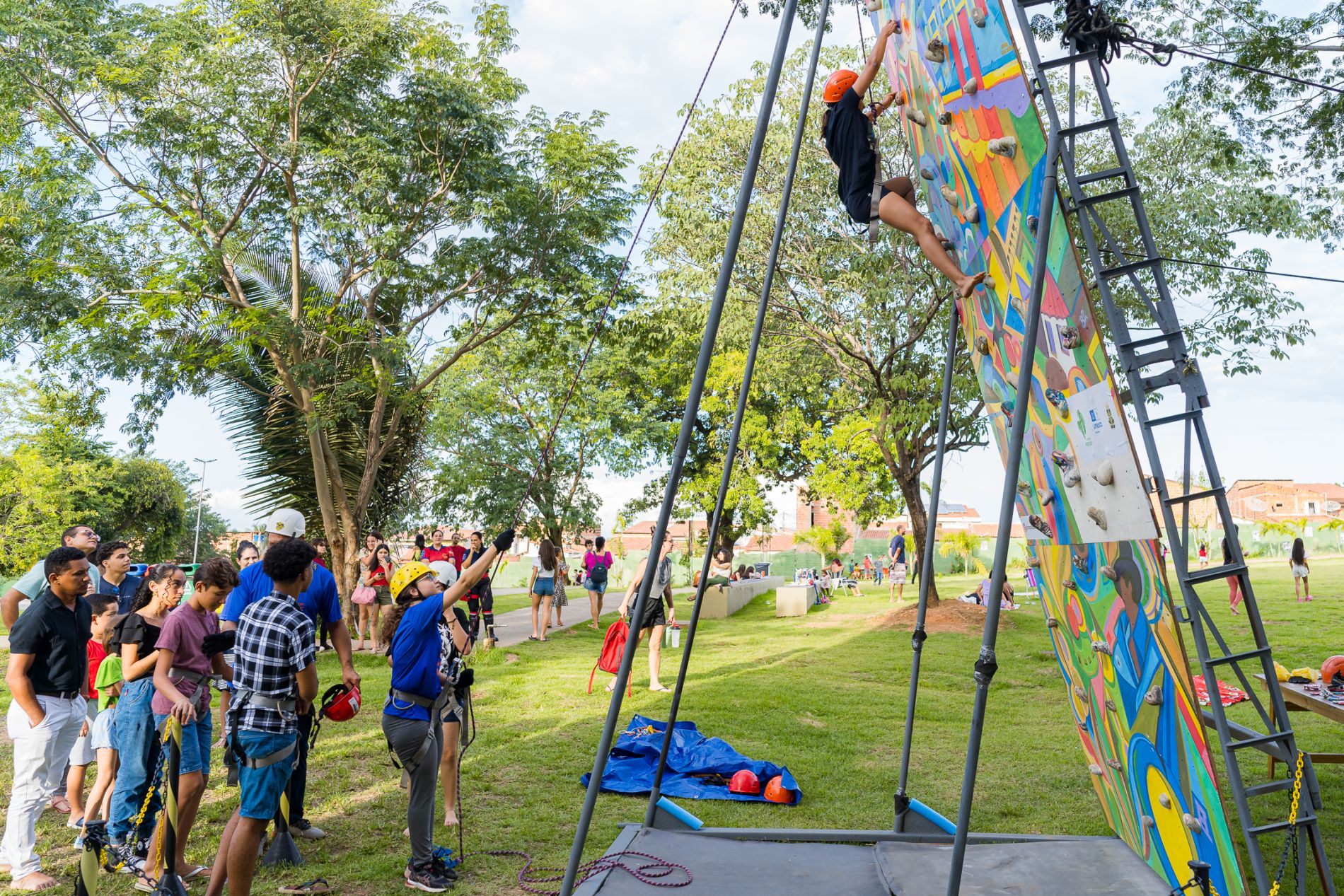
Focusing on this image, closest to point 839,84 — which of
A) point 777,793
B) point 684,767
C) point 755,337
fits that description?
point 755,337

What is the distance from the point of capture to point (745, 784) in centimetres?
706

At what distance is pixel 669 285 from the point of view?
21047 mm

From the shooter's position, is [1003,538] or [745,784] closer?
[1003,538]

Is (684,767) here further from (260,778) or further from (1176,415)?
(1176,415)

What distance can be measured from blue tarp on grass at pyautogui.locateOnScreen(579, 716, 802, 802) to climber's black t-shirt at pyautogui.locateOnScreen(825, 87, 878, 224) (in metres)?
4.47

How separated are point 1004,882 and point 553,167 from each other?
13.2 meters

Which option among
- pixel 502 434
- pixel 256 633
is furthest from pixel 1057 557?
pixel 502 434

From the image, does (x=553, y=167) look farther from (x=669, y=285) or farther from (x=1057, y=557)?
(x=1057, y=557)

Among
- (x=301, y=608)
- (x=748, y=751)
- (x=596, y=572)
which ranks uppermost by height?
(x=301, y=608)

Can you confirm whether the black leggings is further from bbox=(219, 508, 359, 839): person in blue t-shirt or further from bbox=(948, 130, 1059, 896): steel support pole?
bbox=(948, 130, 1059, 896): steel support pole

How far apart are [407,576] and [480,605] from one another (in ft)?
25.4

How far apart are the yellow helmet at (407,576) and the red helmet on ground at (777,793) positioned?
3153mm

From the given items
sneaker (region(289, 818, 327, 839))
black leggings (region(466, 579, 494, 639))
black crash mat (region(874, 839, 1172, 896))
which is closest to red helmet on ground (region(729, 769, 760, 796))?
black crash mat (region(874, 839, 1172, 896))

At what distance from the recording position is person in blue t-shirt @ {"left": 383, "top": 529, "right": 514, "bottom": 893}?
505cm
